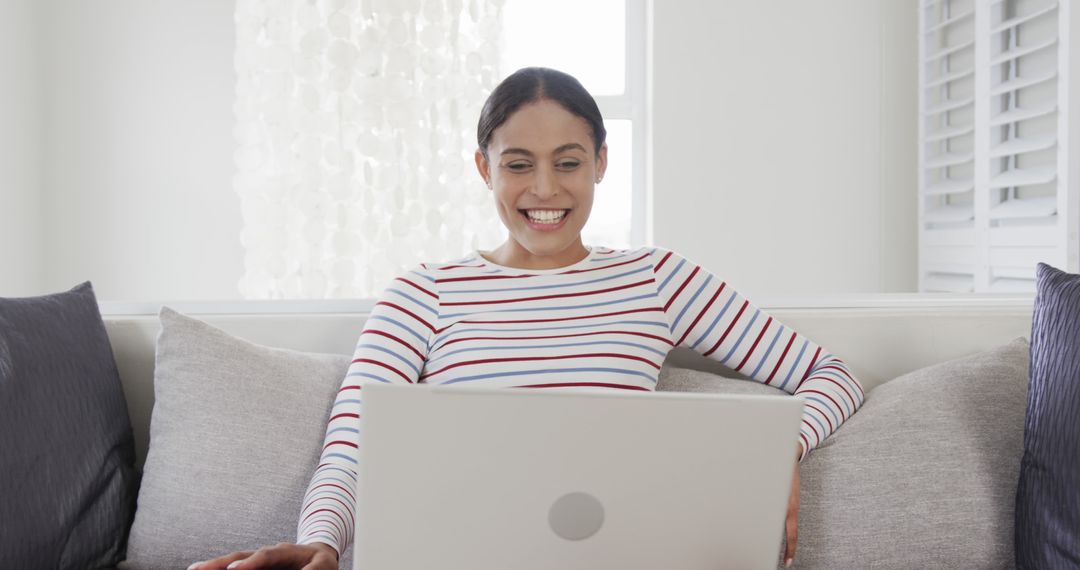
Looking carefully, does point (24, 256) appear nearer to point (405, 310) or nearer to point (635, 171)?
point (635, 171)

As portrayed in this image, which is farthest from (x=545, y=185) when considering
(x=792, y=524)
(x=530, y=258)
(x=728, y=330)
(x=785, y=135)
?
(x=785, y=135)

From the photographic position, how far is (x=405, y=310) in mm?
1350

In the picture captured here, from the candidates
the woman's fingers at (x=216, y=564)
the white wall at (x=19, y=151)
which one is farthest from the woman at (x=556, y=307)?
the white wall at (x=19, y=151)

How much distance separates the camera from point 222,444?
131 centimetres

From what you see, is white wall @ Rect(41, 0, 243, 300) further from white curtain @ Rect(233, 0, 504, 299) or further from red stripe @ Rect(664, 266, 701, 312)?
red stripe @ Rect(664, 266, 701, 312)

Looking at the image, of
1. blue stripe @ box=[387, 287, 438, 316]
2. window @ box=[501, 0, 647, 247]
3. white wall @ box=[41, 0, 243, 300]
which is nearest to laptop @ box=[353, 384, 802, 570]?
blue stripe @ box=[387, 287, 438, 316]

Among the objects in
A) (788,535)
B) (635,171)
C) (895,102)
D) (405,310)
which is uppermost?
A: (895,102)

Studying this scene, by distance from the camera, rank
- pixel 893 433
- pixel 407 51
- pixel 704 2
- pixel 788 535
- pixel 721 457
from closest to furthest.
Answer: pixel 721 457
pixel 788 535
pixel 893 433
pixel 407 51
pixel 704 2

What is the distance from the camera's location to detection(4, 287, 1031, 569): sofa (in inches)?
47.9

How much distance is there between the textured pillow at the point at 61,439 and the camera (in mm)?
1166

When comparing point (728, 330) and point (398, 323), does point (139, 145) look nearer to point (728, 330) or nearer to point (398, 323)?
point (398, 323)

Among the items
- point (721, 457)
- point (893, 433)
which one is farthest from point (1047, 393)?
point (721, 457)

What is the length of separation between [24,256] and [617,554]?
361cm

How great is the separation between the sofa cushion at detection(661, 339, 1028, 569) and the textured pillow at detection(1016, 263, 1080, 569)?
0.17ft
